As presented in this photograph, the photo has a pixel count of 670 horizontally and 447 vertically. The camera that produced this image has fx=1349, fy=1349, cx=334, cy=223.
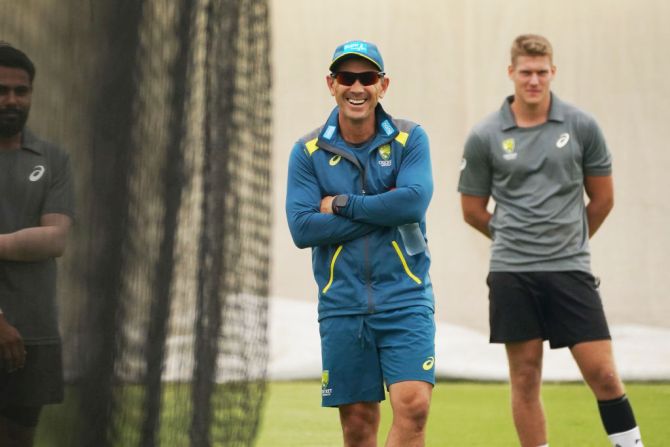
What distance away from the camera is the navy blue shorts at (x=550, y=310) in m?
5.57

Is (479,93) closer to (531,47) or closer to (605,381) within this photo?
(531,47)

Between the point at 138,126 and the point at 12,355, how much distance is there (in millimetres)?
556

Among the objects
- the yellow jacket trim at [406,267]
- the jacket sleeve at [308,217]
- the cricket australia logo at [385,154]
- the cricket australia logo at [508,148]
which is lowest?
the yellow jacket trim at [406,267]

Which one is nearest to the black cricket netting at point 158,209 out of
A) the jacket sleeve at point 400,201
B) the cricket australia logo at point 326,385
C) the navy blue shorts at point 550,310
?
the jacket sleeve at point 400,201

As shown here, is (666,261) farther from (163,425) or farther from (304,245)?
(163,425)

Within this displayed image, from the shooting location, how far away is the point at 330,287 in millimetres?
4500

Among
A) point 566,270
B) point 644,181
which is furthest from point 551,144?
point 644,181

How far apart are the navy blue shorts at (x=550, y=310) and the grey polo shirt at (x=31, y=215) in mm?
3227

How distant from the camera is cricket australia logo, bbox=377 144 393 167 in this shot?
4.56 metres

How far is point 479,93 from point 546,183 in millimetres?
6051

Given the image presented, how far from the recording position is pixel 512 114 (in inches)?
229

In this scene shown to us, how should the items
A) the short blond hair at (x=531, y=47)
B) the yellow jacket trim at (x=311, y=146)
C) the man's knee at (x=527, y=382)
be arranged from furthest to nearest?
the short blond hair at (x=531, y=47) < the man's knee at (x=527, y=382) < the yellow jacket trim at (x=311, y=146)

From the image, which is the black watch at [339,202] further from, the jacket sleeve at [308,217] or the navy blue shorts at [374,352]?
the navy blue shorts at [374,352]

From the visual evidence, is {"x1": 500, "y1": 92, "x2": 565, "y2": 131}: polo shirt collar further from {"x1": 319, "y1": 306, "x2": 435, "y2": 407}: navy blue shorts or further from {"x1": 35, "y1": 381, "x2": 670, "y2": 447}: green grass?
{"x1": 35, "y1": 381, "x2": 670, "y2": 447}: green grass
